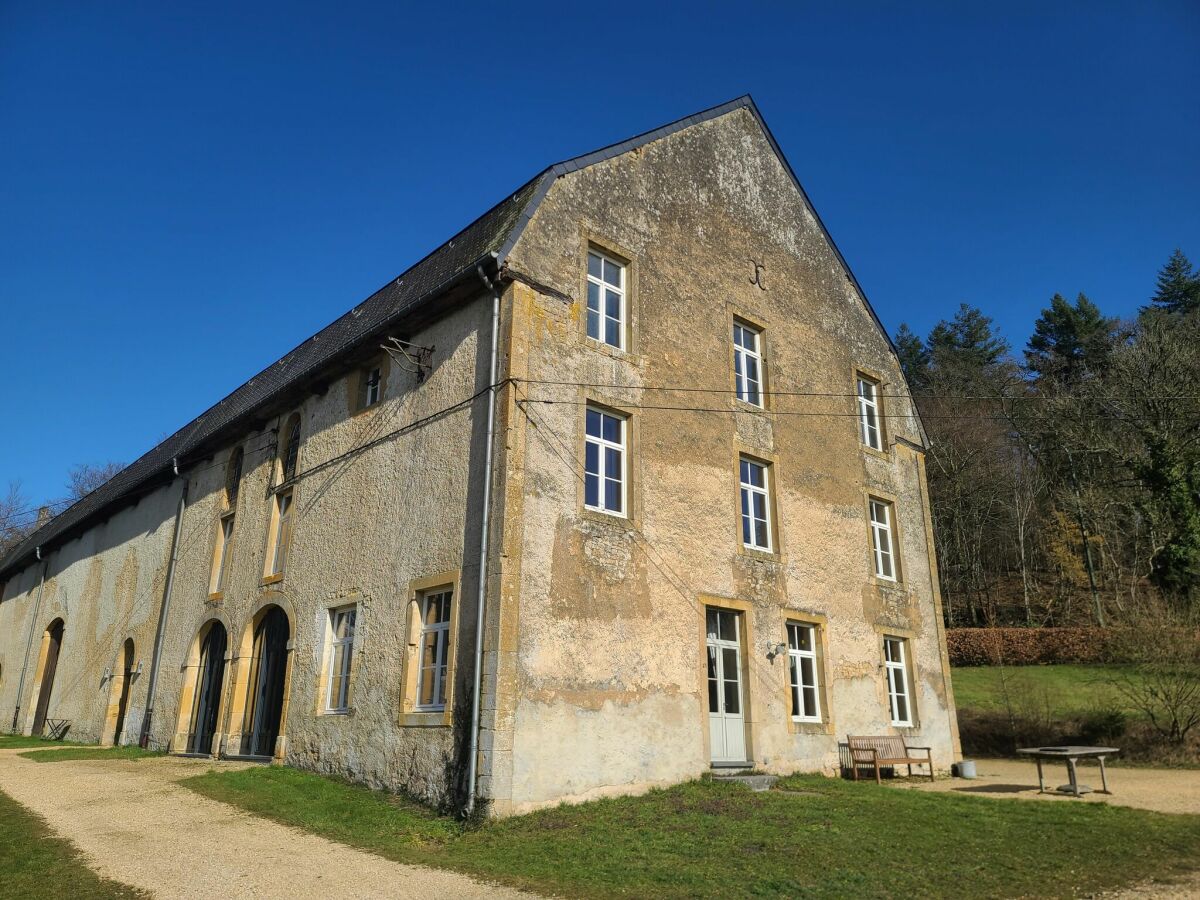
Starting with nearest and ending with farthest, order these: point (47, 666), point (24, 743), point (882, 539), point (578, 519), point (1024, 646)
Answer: point (578, 519) → point (882, 539) → point (24, 743) → point (47, 666) → point (1024, 646)

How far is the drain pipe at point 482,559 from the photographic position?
9602 mm

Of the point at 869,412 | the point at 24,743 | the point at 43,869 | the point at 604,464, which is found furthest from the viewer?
the point at 24,743

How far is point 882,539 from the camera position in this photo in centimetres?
1731

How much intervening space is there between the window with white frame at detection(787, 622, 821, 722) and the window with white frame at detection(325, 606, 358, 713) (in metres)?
7.12

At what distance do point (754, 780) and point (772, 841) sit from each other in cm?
354

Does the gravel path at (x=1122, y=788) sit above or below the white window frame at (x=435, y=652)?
below

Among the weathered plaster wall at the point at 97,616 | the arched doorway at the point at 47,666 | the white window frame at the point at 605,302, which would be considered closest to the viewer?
the white window frame at the point at 605,302

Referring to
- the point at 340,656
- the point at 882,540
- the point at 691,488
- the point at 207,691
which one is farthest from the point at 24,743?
the point at 882,540

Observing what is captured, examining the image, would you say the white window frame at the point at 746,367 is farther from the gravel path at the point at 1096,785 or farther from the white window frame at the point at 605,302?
the gravel path at the point at 1096,785

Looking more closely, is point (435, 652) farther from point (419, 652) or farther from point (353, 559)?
point (353, 559)

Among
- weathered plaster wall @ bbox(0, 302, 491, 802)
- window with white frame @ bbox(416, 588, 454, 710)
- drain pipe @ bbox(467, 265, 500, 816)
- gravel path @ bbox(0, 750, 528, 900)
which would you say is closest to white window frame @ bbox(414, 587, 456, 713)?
window with white frame @ bbox(416, 588, 454, 710)

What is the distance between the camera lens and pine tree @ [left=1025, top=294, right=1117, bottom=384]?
38.2 m

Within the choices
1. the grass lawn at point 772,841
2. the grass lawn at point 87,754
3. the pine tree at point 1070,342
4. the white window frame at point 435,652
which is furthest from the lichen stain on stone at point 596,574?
the pine tree at point 1070,342

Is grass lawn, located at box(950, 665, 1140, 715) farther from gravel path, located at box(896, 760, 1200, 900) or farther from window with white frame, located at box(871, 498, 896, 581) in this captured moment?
window with white frame, located at box(871, 498, 896, 581)
